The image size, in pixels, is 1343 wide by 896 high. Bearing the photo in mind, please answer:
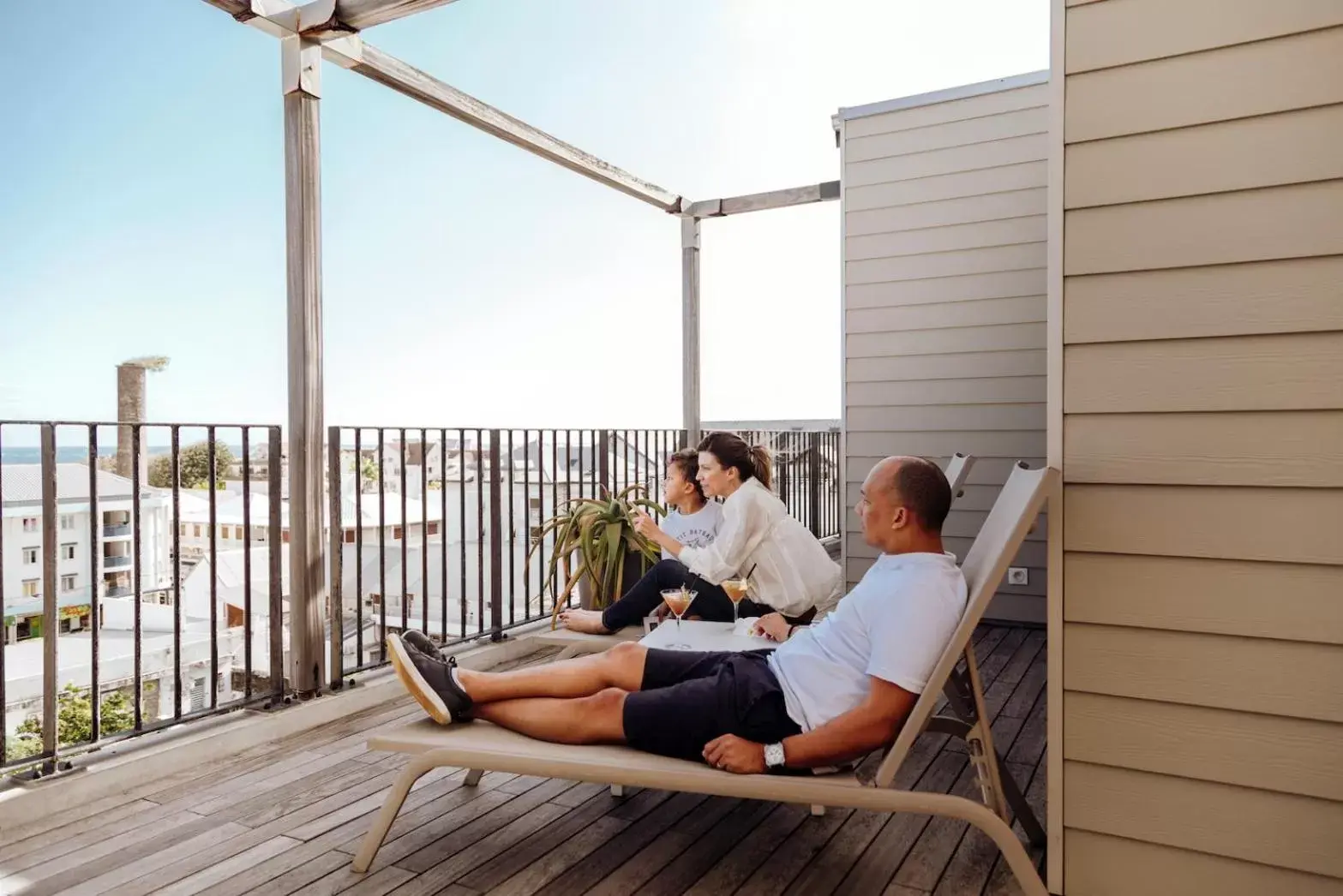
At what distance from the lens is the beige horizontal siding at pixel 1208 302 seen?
5.32 feet

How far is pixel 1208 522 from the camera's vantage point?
5.65 ft

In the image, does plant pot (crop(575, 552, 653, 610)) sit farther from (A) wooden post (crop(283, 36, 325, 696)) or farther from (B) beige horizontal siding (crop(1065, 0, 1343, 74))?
(B) beige horizontal siding (crop(1065, 0, 1343, 74))

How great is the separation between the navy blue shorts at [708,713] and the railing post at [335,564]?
1840mm

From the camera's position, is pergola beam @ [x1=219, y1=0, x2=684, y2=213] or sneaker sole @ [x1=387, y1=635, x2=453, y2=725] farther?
pergola beam @ [x1=219, y1=0, x2=684, y2=213]

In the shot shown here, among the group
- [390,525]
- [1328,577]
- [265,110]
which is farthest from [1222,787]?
[265,110]

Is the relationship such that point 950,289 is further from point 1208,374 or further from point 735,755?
point 735,755

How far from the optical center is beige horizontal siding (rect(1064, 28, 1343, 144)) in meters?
1.61

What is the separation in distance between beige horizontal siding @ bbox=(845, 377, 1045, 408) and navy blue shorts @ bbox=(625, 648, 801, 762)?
10.8ft

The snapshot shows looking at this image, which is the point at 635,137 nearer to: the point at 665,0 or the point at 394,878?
the point at 665,0

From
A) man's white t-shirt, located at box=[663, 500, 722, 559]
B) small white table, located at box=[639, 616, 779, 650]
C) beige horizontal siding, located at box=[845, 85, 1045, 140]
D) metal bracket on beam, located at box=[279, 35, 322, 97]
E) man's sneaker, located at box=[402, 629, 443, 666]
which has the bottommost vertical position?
small white table, located at box=[639, 616, 779, 650]

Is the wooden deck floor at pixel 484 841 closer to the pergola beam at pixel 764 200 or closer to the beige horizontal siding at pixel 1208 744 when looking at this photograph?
the beige horizontal siding at pixel 1208 744

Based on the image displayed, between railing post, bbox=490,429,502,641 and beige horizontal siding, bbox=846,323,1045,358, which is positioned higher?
beige horizontal siding, bbox=846,323,1045,358

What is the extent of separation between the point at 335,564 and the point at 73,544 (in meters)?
0.95

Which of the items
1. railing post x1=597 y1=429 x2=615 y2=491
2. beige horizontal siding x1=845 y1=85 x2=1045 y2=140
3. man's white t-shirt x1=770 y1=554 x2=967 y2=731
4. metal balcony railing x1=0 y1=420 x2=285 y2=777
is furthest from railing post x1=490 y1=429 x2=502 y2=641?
beige horizontal siding x1=845 y1=85 x2=1045 y2=140
